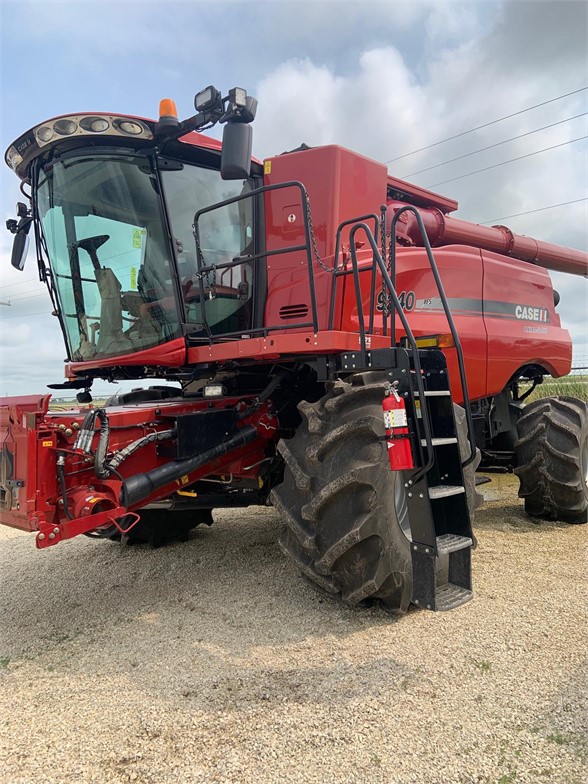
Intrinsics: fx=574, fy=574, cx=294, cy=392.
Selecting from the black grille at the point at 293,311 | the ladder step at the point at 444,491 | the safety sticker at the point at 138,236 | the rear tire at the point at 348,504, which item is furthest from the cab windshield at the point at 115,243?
the ladder step at the point at 444,491

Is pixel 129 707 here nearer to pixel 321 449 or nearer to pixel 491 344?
pixel 321 449

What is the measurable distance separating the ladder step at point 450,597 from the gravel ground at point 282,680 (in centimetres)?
33

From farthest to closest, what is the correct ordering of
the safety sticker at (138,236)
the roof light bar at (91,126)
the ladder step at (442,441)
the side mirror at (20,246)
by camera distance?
the side mirror at (20,246) → the safety sticker at (138,236) → the roof light bar at (91,126) → the ladder step at (442,441)

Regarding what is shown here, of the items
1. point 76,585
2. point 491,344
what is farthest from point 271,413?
point 491,344

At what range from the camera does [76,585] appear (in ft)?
13.9

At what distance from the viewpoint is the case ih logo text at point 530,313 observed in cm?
562

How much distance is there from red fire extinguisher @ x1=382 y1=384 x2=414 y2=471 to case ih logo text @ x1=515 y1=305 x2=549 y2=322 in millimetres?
3357

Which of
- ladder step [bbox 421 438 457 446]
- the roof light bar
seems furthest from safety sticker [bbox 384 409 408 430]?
the roof light bar

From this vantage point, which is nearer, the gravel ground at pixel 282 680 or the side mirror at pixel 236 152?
the gravel ground at pixel 282 680

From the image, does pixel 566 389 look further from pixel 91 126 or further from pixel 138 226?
pixel 91 126

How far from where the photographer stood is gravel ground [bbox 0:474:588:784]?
217cm

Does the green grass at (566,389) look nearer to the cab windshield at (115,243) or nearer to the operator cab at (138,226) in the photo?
the operator cab at (138,226)

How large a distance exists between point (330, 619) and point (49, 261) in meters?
3.37

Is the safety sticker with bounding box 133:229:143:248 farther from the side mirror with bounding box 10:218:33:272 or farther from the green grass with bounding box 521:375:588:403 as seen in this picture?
the green grass with bounding box 521:375:588:403
